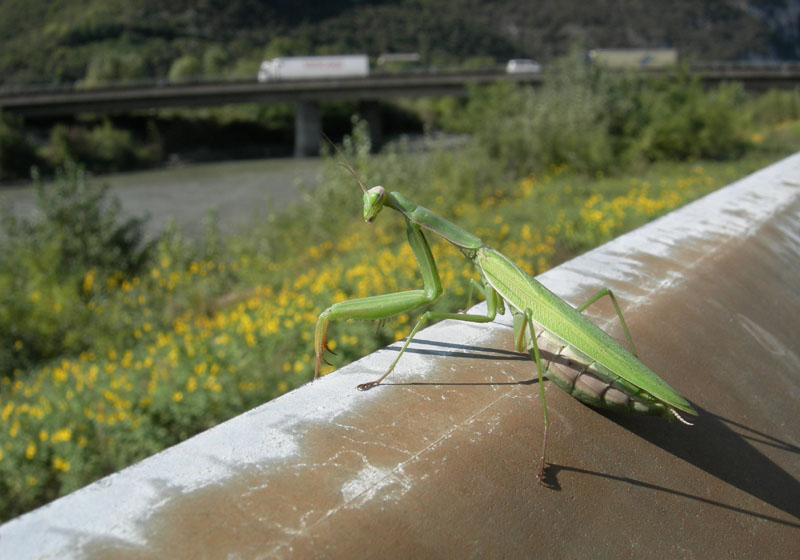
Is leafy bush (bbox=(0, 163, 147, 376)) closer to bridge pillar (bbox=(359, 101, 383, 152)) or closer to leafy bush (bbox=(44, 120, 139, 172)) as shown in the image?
leafy bush (bbox=(44, 120, 139, 172))

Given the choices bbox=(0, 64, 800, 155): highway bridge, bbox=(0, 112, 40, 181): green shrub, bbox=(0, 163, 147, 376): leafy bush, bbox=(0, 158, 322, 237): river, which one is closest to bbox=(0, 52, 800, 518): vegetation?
bbox=(0, 163, 147, 376): leafy bush

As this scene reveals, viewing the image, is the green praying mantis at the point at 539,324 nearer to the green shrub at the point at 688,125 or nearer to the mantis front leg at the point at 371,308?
the mantis front leg at the point at 371,308

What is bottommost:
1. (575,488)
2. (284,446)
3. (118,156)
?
(118,156)

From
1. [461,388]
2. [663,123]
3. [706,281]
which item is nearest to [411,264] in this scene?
[706,281]

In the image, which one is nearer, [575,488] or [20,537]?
[20,537]

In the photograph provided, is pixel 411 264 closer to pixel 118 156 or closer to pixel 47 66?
pixel 118 156
